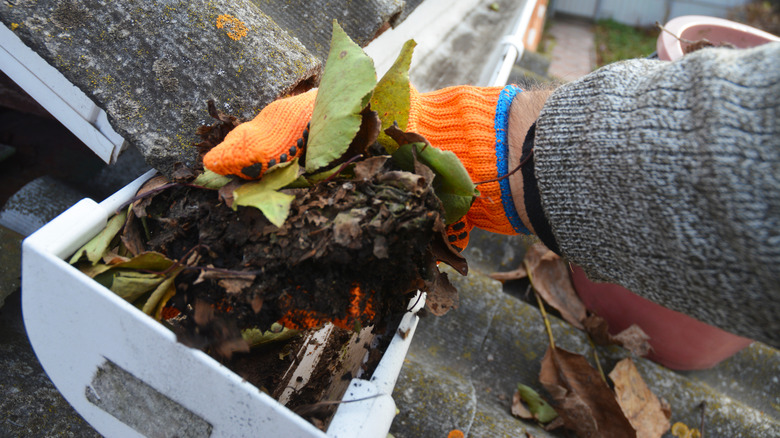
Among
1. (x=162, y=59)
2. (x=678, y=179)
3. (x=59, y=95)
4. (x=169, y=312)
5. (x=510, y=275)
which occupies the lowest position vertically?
(x=510, y=275)

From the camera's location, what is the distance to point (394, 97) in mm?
947

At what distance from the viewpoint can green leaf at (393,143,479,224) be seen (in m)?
0.87

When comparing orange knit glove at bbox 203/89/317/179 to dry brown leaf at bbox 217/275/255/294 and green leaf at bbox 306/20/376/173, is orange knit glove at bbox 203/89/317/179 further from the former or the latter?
dry brown leaf at bbox 217/275/255/294

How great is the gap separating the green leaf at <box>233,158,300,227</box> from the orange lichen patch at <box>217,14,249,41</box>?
0.43m

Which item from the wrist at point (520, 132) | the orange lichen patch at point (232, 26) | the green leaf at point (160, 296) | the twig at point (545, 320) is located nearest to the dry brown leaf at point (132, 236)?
the green leaf at point (160, 296)

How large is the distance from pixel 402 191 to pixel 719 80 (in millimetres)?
506

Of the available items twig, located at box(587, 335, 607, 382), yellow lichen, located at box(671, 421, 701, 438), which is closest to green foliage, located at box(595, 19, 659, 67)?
twig, located at box(587, 335, 607, 382)

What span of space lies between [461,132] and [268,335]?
0.62 meters

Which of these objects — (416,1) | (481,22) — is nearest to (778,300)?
(416,1)

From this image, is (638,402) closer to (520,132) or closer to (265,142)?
(520,132)

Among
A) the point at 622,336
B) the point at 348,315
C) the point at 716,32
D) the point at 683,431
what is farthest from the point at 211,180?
the point at 716,32

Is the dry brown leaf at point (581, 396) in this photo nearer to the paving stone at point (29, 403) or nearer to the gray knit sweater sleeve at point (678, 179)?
the gray knit sweater sleeve at point (678, 179)

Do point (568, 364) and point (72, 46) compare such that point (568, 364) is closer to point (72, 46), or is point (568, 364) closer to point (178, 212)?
point (178, 212)

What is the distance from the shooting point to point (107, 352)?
31.3 inches
